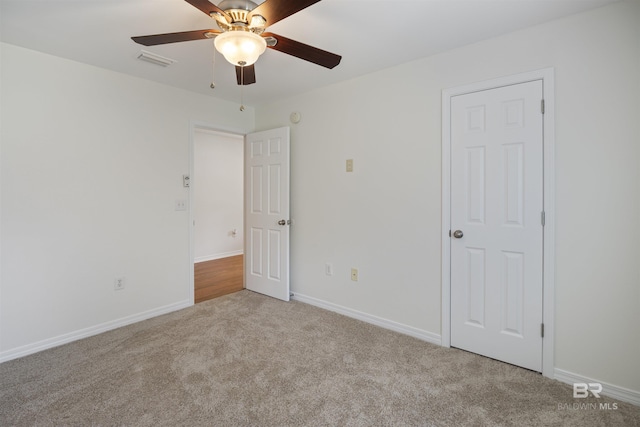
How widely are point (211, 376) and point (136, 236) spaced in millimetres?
1663

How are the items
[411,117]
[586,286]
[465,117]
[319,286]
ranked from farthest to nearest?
[319,286] → [411,117] → [465,117] → [586,286]

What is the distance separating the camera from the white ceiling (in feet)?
6.03

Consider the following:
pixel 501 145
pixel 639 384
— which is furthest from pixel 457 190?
pixel 639 384

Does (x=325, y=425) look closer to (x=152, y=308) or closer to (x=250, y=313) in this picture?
(x=250, y=313)

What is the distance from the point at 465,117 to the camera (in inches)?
93.2

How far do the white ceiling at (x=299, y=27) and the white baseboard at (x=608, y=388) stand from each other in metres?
2.31

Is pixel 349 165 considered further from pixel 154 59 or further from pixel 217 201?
pixel 217 201

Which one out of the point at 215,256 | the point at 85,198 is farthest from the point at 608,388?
the point at 215,256

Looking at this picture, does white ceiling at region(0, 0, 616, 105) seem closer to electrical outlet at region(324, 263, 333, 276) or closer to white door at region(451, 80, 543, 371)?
white door at region(451, 80, 543, 371)

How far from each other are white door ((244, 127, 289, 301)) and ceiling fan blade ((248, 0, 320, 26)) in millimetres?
1932

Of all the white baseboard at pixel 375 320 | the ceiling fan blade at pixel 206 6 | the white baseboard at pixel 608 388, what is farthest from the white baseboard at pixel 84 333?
the white baseboard at pixel 608 388

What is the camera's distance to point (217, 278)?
4.51m

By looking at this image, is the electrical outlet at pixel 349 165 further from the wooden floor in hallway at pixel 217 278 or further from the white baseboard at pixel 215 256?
the white baseboard at pixel 215 256

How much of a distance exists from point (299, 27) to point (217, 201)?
4.47 metres
